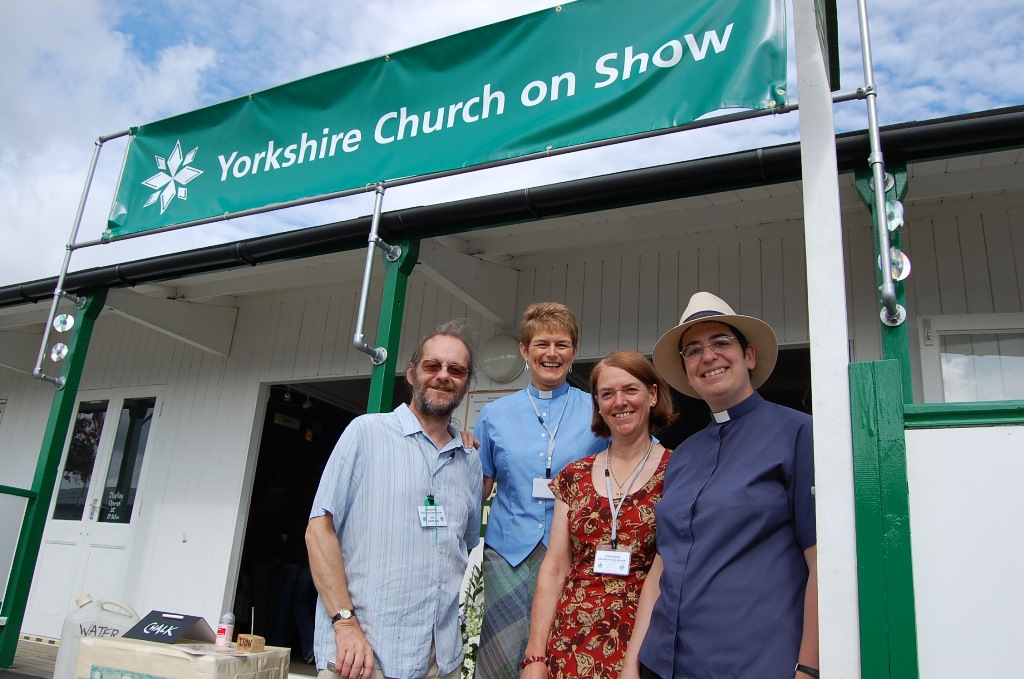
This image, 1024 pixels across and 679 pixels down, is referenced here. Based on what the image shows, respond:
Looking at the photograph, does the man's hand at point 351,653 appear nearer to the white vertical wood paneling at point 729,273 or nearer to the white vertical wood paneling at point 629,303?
the white vertical wood paneling at point 629,303

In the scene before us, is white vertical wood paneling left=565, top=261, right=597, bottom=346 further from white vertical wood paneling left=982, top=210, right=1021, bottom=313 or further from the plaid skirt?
the plaid skirt

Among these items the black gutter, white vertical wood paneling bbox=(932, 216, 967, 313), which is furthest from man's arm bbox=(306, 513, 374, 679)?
white vertical wood paneling bbox=(932, 216, 967, 313)

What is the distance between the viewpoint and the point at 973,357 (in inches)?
153

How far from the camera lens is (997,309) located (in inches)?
154

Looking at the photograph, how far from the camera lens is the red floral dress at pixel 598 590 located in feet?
6.21

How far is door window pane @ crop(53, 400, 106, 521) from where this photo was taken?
6734 mm

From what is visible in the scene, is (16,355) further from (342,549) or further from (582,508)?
(582,508)

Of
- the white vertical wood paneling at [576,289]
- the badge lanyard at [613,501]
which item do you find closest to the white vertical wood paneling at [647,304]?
the white vertical wood paneling at [576,289]

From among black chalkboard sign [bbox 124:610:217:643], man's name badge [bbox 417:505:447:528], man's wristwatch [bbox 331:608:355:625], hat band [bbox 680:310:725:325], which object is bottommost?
black chalkboard sign [bbox 124:610:217:643]

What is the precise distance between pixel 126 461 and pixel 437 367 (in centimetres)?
547

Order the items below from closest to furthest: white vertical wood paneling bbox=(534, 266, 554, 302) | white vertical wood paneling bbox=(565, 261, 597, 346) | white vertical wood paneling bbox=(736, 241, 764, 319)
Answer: white vertical wood paneling bbox=(736, 241, 764, 319) < white vertical wood paneling bbox=(565, 261, 597, 346) < white vertical wood paneling bbox=(534, 266, 554, 302)

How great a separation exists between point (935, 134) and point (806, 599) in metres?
2.14

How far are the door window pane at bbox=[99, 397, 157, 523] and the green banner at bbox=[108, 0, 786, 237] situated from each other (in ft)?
9.14

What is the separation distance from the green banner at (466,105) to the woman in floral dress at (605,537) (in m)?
1.29
